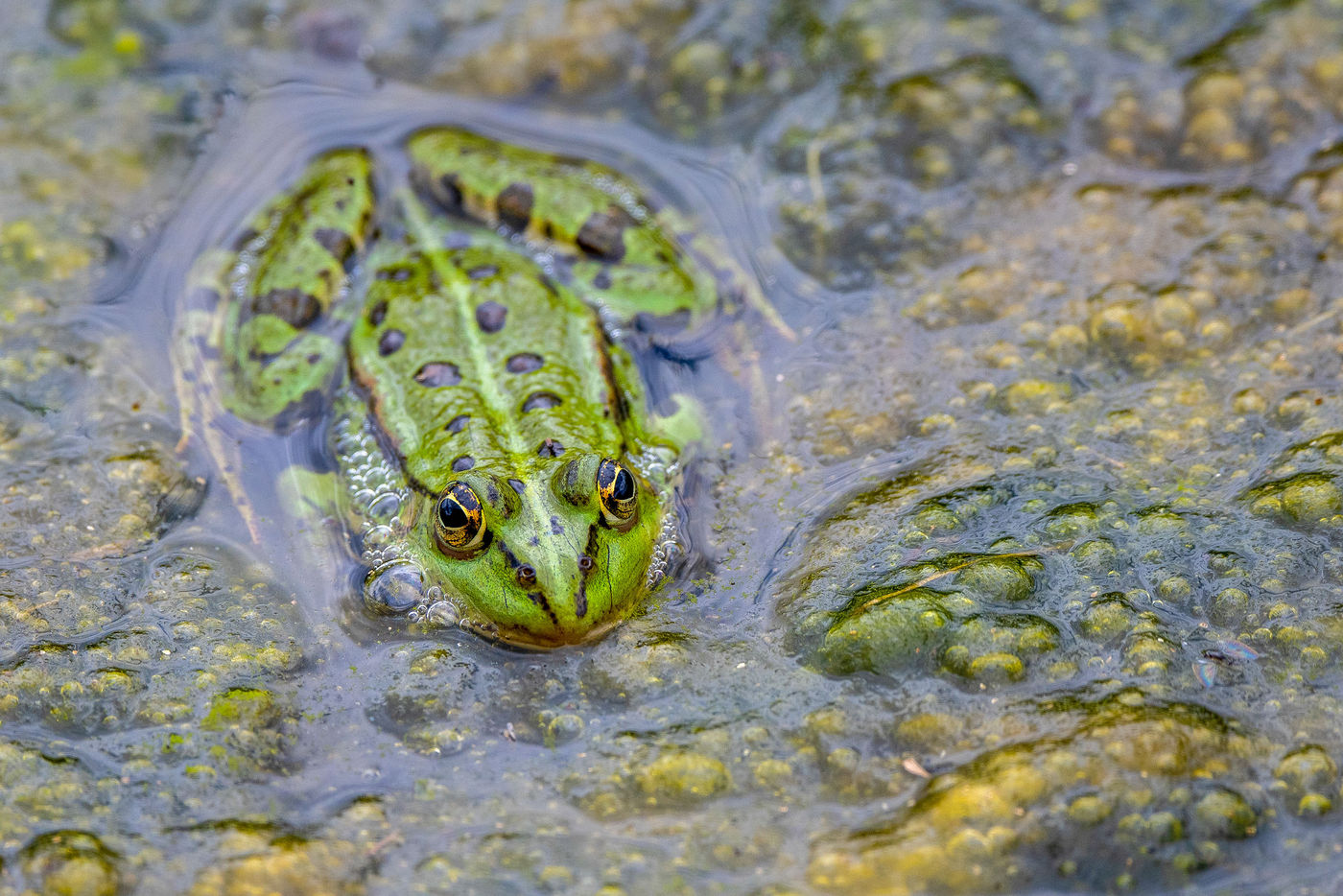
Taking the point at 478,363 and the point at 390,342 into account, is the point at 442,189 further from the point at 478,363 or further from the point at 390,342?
the point at 478,363

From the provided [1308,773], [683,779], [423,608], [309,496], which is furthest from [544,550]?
[1308,773]

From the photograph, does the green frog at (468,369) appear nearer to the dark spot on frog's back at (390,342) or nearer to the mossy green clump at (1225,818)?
the dark spot on frog's back at (390,342)

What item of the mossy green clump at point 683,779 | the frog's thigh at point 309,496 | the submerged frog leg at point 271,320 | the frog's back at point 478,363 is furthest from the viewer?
the submerged frog leg at point 271,320

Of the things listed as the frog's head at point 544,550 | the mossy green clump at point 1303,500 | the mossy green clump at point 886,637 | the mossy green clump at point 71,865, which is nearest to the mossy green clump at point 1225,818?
the mossy green clump at point 886,637

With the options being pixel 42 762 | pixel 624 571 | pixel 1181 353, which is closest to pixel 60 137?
pixel 42 762

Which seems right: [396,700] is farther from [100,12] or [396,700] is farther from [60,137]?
[100,12]

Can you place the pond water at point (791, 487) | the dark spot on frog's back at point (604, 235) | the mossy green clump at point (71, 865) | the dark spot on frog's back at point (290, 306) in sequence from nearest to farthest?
the mossy green clump at point (71, 865), the pond water at point (791, 487), the dark spot on frog's back at point (290, 306), the dark spot on frog's back at point (604, 235)

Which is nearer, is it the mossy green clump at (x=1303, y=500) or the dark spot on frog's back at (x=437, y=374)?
the mossy green clump at (x=1303, y=500)

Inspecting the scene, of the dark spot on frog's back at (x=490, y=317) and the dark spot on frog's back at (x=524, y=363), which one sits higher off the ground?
the dark spot on frog's back at (x=490, y=317)
